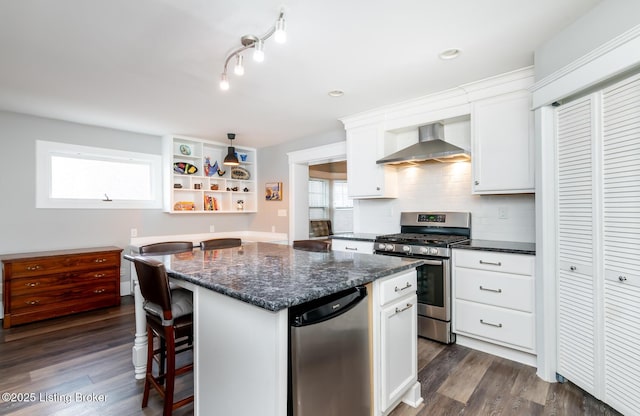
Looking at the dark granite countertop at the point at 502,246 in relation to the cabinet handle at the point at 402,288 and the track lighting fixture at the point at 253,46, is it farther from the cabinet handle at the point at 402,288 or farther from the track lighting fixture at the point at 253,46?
the track lighting fixture at the point at 253,46

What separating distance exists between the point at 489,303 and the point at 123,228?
181 inches

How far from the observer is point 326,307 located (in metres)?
1.33

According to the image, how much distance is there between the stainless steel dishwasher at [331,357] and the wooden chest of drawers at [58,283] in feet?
11.8

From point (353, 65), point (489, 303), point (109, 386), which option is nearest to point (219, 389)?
point (109, 386)

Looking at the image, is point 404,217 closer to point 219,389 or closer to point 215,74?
point 215,74

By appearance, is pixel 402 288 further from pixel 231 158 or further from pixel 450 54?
pixel 231 158

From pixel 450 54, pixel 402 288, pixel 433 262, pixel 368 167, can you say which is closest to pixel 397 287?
pixel 402 288

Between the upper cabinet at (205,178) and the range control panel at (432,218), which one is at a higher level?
the upper cabinet at (205,178)

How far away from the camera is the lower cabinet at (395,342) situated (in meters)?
1.64

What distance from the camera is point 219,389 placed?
55.9 inches

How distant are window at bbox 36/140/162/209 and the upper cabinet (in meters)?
0.27

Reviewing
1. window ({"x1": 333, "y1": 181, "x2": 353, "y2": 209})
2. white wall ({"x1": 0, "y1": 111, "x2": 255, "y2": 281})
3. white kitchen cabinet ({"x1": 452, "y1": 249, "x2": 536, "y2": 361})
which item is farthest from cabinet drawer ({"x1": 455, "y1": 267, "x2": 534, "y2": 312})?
window ({"x1": 333, "y1": 181, "x2": 353, "y2": 209})

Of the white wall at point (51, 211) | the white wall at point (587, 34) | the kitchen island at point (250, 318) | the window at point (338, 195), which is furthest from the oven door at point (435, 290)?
the window at point (338, 195)

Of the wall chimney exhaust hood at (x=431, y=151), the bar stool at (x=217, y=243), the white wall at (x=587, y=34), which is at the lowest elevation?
the bar stool at (x=217, y=243)
